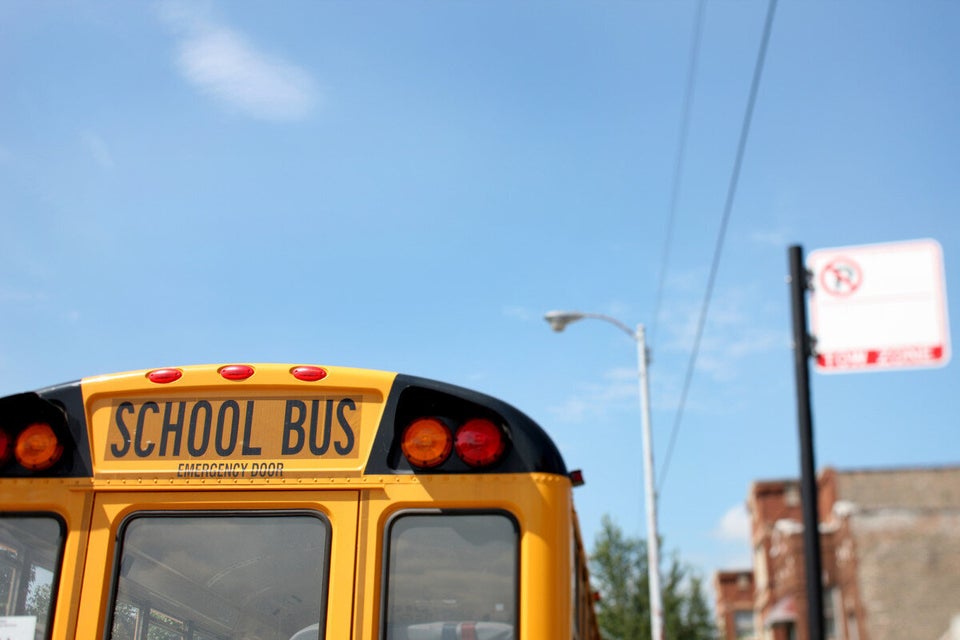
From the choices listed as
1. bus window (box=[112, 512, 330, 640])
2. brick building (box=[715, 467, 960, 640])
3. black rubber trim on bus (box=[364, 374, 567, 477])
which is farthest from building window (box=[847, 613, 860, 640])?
bus window (box=[112, 512, 330, 640])

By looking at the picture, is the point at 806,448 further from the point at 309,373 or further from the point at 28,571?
the point at 28,571

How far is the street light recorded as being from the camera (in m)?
15.9

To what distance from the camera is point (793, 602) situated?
28281 millimetres

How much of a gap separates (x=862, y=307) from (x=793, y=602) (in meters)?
26.8

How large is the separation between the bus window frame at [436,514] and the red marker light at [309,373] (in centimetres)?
59

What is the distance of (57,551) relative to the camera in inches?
150

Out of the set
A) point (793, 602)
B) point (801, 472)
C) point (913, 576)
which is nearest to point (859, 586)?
point (913, 576)

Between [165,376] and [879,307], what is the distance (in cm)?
263

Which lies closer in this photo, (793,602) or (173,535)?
(173,535)

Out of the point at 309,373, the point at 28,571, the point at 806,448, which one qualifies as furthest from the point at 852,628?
the point at 28,571

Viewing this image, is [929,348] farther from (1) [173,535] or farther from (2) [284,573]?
(1) [173,535]

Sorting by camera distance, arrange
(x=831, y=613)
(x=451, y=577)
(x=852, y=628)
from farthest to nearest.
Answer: (x=831, y=613)
(x=852, y=628)
(x=451, y=577)

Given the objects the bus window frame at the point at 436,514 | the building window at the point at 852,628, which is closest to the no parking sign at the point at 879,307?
the bus window frame at the point at 436,514

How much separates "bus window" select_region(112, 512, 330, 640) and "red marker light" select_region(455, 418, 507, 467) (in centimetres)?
57
